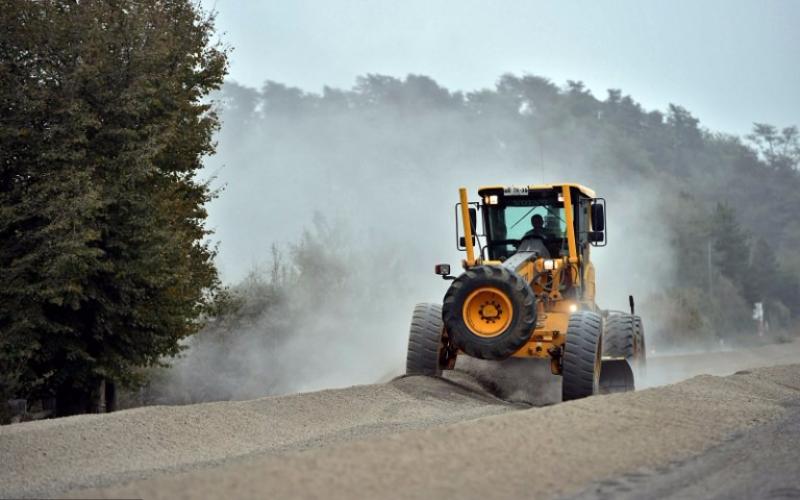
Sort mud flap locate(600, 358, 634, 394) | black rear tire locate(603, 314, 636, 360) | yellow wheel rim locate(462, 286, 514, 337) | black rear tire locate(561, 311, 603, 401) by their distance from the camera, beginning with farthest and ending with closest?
black rear tire locate(603, 314, 636, 360)
mud flap locate(600, 358, 634, 394)
yellow wheel rim locate(462, 286, 514, 337)
black rear tire locate(561, 311, 603, 401)

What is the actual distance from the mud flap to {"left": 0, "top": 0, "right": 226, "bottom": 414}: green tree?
853cm

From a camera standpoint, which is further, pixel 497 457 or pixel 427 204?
pixel 427 204

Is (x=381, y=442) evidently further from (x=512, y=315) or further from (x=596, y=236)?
(x=596, y=236)

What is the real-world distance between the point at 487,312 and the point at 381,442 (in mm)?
5964

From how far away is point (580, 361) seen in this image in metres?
15.1

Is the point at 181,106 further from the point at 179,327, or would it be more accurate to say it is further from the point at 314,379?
the point at 314,379

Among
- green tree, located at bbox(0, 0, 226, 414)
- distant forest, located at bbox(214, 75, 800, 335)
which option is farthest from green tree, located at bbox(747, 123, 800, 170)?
green tree, located at bbox(0, 0, 226, 414)

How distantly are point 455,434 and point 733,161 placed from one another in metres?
118

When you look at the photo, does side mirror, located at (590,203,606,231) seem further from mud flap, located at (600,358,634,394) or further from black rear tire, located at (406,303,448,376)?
black rear tire, located at (406,303,448,376)

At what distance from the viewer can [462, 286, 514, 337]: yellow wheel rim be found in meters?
15.3

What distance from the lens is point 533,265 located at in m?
16.9

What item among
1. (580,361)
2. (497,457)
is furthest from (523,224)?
(497,457)

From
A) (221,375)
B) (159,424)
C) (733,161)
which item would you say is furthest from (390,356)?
(733,161)

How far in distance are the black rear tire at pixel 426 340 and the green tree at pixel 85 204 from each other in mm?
5781
